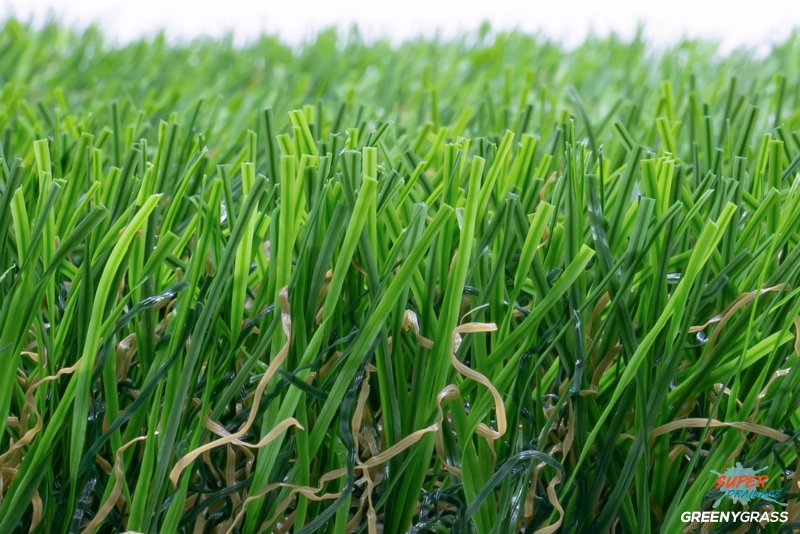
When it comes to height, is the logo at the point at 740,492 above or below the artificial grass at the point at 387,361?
below

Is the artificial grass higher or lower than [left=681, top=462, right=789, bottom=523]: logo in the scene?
higher

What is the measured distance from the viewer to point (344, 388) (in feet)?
1.46

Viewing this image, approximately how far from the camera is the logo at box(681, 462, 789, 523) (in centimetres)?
47

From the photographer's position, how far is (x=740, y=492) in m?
0.48

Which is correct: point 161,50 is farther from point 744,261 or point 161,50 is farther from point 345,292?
point 744,261

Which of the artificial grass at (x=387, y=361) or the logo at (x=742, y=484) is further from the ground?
the artificial grass at (x=387, y=361)

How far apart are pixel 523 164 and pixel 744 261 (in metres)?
0.20

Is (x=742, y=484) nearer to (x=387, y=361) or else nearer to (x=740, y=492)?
(x=740, y=492)

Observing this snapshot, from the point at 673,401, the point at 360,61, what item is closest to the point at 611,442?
the point at 673,401

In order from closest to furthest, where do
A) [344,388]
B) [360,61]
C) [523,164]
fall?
[344,388] < [523,164] < [360,61]

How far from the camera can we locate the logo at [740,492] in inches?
18.7

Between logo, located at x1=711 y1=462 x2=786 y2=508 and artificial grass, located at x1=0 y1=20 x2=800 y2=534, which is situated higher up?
artificial grass, located at x1=0 y1=20 x2=800 y2=534

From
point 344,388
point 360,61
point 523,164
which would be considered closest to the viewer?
point 344,388

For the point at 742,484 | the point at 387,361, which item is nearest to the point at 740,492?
the point at 742,484
